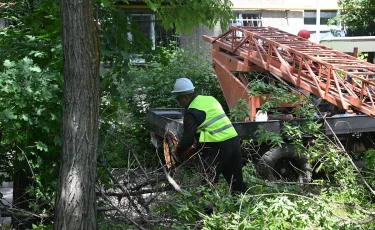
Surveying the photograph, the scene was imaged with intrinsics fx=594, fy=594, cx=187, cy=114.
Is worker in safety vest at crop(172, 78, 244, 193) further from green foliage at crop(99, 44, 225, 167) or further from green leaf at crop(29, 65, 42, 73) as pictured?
green foliage at crop(99, 44, 225, 167)

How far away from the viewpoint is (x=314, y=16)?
21.1 meters

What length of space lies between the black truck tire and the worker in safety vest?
1916mm

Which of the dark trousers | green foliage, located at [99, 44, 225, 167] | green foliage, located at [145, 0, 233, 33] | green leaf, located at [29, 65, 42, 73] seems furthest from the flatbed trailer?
green leaf, located at [29, 65, 42, 73]

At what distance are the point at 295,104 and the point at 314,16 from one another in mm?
13877

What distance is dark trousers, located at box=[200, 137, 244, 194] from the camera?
6.32 m

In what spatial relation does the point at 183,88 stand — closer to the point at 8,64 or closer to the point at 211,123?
the point at 211,123

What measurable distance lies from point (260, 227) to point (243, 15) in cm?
1549

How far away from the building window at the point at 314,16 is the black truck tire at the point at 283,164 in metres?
12.9

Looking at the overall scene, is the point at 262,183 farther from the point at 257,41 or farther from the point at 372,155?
the point at 257,41

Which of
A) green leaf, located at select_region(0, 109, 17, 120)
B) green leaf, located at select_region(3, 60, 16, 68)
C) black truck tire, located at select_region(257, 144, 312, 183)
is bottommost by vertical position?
black truck tire, located at select_region(257, 144, 312, 183)

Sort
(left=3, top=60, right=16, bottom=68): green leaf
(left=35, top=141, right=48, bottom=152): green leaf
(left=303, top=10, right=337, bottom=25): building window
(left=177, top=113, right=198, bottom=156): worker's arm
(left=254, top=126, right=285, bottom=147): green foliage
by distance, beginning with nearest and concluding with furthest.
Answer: (left=3, top=60, right=16, bottom=68): green leaf
(left=35, top=141, right=48, bottom=152): green leaf
(left=177, top=113, right=198, bottom=156): worker's arm
(left=254, top=126, right=285, bottom=147): green foliage
(left=303, top=10, right=337, bottom=25): building window

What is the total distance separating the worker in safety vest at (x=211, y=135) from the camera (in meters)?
6.21

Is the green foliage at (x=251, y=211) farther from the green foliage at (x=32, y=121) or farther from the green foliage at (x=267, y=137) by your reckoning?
the green foliage at (x=267, y=137)

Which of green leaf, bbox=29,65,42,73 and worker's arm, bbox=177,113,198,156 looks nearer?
green leaf, bbox=29,65,42,73
